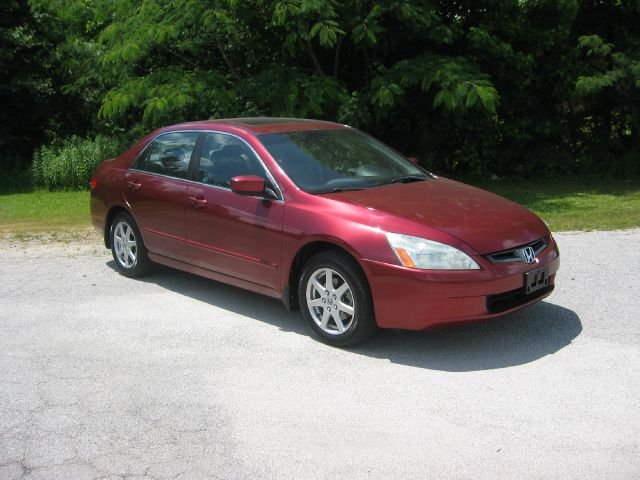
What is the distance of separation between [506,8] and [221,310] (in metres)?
10.6

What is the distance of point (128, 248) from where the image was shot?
27.0 ft

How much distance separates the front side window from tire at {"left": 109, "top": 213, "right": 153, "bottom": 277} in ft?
4.11

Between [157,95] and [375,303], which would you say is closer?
[375,303]

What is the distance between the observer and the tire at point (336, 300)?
5707 mm

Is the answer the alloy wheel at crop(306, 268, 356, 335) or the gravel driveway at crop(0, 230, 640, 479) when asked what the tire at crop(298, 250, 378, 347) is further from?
the gravel driveway at crop(0, 230, 640, 479)

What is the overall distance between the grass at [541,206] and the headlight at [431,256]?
513cm

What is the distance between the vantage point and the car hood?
5703 mm

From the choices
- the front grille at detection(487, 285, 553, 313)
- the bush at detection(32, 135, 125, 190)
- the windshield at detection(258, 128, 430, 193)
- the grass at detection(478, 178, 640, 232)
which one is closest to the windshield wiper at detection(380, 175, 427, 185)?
the windshield at detection(258, 128, 430, 193)

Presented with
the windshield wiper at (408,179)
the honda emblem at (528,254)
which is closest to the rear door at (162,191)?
the windshield wiper at (408,179)

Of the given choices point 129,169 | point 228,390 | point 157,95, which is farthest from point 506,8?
point 228,390

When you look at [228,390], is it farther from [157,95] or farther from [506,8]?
[506,8]

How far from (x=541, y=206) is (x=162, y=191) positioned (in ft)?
23.8

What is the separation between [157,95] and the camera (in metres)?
13.0

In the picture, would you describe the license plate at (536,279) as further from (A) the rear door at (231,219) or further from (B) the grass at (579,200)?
(B) the grass at (579,200)
